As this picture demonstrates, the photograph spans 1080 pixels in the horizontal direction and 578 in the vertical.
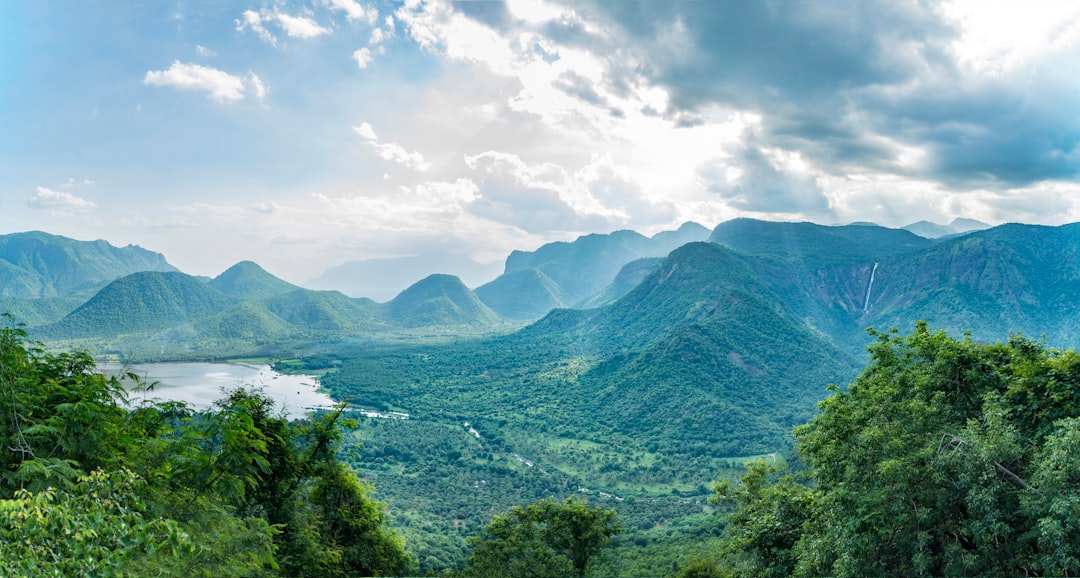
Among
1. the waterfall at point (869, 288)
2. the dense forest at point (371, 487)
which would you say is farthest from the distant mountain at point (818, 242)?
the dense forest at point (371, 487)

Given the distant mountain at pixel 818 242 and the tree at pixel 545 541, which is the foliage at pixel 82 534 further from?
the distant mountain at pixel 818 242

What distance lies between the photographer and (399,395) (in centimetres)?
10056

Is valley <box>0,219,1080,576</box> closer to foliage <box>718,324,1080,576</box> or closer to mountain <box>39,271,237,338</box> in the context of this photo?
mountain <box>39,271,237,338</box>

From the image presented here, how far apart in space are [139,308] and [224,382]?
89.0 metres

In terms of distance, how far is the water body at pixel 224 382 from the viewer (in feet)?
255

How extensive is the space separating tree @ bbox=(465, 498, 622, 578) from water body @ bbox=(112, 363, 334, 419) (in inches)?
2302

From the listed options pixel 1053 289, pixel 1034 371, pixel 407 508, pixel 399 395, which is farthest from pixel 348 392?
pixel 1053 289

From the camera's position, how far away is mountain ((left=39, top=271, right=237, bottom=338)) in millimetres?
141250

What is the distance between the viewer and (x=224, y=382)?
313 ft

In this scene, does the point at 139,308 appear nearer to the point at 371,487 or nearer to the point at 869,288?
the point at 371,487

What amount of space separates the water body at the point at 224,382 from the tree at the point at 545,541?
58.5 meters

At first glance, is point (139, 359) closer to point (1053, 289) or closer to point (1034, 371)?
point (1034, 371)

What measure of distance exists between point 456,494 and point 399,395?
163 feet

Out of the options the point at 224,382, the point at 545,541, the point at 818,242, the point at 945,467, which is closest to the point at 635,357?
the point at 224,382
